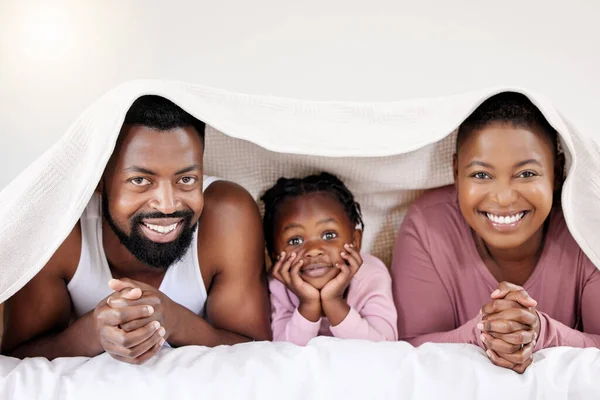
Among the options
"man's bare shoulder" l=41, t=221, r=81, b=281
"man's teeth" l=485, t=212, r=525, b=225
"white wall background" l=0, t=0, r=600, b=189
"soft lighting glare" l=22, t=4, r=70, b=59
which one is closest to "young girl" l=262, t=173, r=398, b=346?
"man's teeth" l=485, t=212, r=525, b=225

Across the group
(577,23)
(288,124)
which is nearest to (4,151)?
(288,124)

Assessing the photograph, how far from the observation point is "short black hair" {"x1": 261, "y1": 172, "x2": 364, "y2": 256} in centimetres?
137

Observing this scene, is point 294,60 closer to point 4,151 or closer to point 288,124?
point 288,124

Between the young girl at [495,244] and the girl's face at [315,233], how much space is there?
0.45 feet

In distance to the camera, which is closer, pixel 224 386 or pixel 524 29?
pixel 224 386

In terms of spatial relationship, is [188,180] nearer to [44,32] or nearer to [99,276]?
[99,276]

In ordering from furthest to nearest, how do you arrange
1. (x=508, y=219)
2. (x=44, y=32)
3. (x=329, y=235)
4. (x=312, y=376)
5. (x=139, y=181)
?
(x=44, y=32) → (x=329, y=235) → (x=508, y=219) → (x=139, y=181) → (x=312, y=376)

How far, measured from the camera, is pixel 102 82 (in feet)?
5.76

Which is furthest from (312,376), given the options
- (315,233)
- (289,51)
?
(289,51)

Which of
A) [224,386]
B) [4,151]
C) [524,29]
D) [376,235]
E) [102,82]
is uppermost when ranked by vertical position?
[524,29]

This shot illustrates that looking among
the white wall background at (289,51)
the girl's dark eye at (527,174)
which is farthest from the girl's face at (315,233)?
the white wall background at (289,51)

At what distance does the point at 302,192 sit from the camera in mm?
1369

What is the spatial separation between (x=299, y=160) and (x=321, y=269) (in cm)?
23

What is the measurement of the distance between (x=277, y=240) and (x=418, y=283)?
0.28 meters
